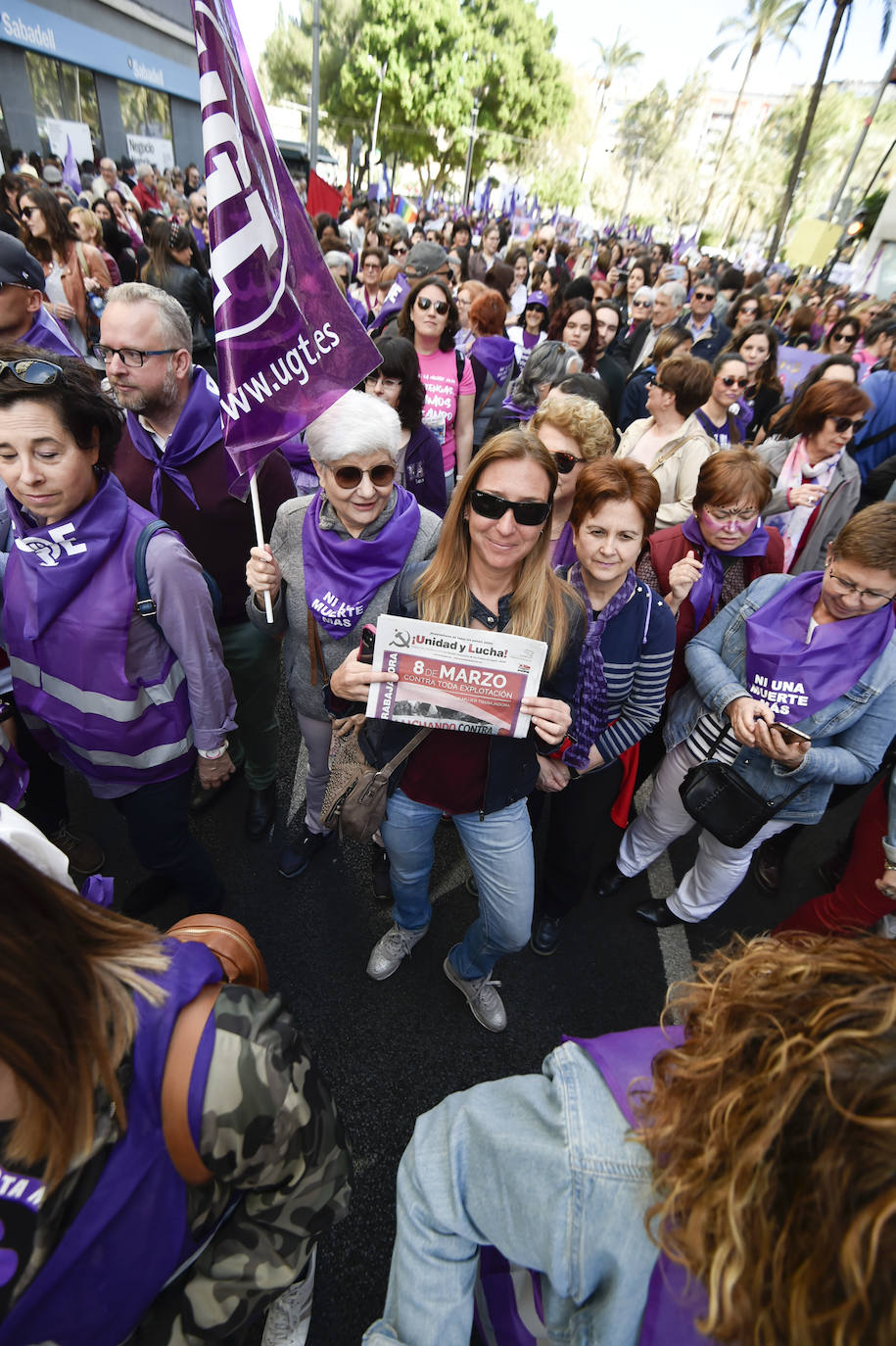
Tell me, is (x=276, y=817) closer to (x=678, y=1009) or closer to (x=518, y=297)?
(x=678, y=1009)

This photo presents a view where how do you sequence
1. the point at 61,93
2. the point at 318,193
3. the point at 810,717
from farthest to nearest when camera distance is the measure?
the point at 61,93 < the point at 318,193 < the point at 810,717

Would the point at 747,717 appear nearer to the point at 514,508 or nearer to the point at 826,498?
the point at 514,508

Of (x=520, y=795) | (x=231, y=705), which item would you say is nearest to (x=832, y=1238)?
(x=520, y=795)

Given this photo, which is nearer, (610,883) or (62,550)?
(62,550)

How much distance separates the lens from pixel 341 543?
2.40 metres

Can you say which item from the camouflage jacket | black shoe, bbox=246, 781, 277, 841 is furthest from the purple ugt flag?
black shoe, bbox=246, 781, 277, 841

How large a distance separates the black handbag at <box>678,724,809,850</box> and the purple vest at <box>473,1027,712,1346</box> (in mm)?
1576

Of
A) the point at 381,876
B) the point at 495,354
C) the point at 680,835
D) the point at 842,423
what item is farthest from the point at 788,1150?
the point at 495,354

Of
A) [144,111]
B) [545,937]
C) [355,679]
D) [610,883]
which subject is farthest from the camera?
[144,111]

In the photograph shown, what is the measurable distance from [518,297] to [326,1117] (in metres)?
10.9

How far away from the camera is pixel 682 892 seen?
10.2ft

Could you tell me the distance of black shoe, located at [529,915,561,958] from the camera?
3021mm

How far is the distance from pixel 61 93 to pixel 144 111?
5.42 m

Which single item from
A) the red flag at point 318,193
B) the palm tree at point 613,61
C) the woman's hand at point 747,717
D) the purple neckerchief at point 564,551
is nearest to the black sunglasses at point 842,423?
the purple neckerchief at point 564,551
